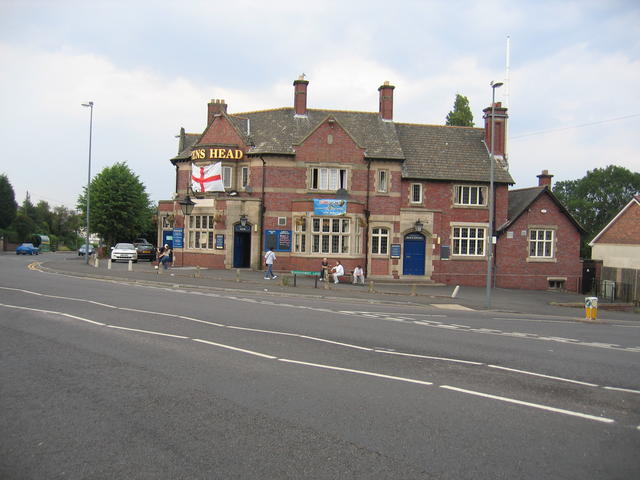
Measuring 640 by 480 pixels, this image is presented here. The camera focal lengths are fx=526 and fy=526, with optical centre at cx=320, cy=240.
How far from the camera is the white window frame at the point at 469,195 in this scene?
108ft

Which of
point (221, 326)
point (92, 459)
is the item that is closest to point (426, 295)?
point (221, 326)

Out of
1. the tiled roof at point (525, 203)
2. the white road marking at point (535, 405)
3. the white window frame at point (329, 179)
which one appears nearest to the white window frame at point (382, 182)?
the white window frame at point (329, 179)

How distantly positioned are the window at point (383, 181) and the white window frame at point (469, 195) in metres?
4.52

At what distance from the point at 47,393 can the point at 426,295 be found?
20.4 metres

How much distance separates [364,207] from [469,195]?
270 inches

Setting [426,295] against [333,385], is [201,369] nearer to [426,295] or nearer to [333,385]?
[333,385]

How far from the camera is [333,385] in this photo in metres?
7.62

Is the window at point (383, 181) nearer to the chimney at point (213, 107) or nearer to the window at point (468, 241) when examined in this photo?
the window at point (468, 241)

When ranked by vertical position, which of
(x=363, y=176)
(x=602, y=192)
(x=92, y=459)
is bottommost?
(x=92, y=459)

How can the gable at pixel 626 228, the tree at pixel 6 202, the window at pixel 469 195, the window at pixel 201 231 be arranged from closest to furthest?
the window at pixel 469 195 → the window at pixel 201 231 → the gable at pixel 626 228 → the tree at pixel 6 202

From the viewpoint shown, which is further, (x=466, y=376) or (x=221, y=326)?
(x=221, y=326)

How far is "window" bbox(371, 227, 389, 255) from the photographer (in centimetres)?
3212

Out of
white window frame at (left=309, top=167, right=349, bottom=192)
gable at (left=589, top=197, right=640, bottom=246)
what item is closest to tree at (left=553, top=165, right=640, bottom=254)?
gable at (left=589, top=197, right=640, bottom=246)

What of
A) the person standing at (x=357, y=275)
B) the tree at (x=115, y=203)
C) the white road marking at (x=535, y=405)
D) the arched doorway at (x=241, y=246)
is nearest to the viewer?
the white road marking at (x=535, y=405)
